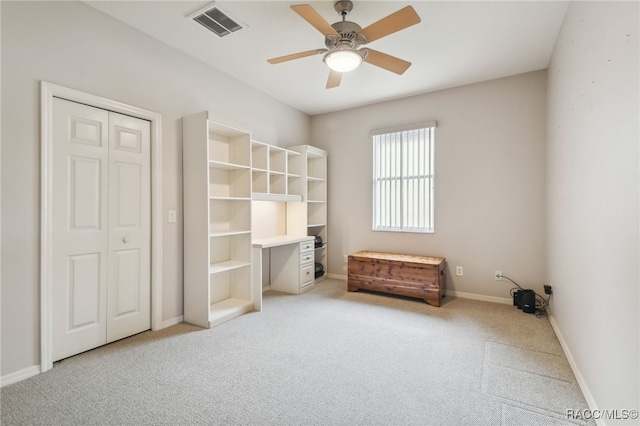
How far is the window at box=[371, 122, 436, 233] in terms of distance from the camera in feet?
13.8

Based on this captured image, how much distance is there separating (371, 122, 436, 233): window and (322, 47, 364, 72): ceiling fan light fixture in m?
2.07

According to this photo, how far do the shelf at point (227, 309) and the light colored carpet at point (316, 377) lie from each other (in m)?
0.14

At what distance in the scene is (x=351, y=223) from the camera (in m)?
4.84

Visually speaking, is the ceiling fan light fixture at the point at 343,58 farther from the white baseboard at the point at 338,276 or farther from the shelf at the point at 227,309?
the white baseboard at the point at 338,276

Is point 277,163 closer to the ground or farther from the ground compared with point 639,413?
farther from the ground

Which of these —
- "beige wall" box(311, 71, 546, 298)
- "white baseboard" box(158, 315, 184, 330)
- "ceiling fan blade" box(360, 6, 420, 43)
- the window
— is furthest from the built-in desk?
"ceiling fan blade" box(360, 6, 420, 43)

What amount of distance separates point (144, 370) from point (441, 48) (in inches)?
154

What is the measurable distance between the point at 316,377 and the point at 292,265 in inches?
87.1

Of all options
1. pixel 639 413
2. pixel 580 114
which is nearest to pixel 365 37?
pixel 580 114

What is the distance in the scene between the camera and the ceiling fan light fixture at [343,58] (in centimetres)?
236

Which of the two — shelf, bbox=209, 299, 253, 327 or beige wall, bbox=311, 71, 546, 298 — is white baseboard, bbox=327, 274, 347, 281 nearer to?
beige wall, bbox=311, 71, 546, 298

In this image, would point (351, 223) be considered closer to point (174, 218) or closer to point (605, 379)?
point (174, 218)

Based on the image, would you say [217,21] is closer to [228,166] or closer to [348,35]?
[348,35]

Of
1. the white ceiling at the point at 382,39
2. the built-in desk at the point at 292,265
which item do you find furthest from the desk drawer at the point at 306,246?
the white ceiling at the point at 382,39
